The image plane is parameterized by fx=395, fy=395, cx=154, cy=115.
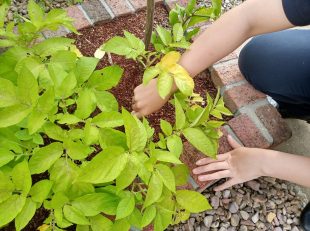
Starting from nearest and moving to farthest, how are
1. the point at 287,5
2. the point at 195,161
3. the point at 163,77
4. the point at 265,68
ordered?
1. the point at 163,77
2. the point at 287,5
3. the point at 195,161
4. the point at 265,68

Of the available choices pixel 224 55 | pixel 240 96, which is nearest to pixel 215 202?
pixel 240 96

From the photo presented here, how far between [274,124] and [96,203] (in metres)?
0.78

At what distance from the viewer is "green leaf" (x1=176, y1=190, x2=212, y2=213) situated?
920 millimetres

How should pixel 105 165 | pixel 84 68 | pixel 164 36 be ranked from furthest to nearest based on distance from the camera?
1. pixel 164 36
2. pixel 84 68
3. pixel 105 165

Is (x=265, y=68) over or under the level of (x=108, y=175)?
under

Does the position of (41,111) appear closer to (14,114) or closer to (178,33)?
(14,114)

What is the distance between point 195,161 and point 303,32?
0.70m

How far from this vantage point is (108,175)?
0.65m

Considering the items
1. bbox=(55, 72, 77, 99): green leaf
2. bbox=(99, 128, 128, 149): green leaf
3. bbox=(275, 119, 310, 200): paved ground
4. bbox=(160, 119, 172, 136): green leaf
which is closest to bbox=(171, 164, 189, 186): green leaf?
bbox=(160, 119, 172, 136): green leaf

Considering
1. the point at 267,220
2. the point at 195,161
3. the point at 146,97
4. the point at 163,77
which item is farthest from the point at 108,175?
the point at 267,220

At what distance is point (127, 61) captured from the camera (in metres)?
1.44

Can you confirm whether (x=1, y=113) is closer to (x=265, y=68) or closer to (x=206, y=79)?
(x=206, y=79)

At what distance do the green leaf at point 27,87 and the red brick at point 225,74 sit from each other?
82 cm

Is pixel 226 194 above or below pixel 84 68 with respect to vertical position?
below
